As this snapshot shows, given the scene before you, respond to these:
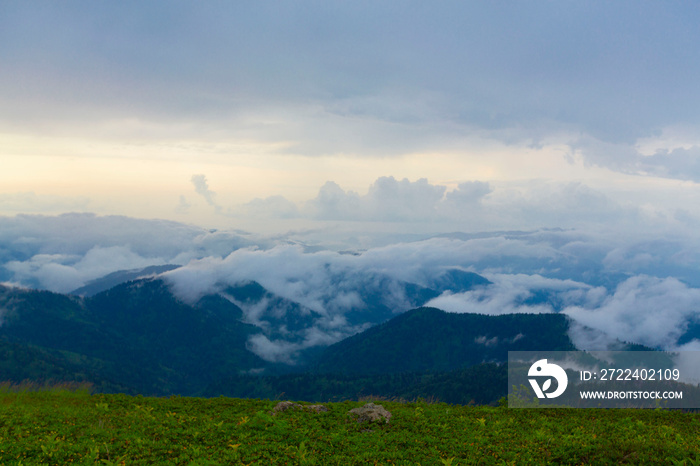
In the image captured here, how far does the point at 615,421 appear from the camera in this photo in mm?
22750

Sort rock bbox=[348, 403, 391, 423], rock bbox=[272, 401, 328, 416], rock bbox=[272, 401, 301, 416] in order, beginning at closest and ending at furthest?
rock bbox=[348, 403, 391, 423]
rock bbox=[272, 401, 301, 416]
rock bbox=[272, 401, 328, 416]

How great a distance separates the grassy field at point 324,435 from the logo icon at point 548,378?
2874mm

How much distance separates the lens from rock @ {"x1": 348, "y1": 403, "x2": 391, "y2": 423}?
2147 cm

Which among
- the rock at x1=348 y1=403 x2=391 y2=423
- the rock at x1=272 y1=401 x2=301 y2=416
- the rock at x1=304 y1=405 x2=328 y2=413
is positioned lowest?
the rock at x1=304 y1=405 x2=328 y2=413

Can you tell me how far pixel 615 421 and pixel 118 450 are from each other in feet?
72.3

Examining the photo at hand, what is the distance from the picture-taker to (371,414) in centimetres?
2184

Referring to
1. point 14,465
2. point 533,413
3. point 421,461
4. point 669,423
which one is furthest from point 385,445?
point 669,423

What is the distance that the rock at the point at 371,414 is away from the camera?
21.5 meters

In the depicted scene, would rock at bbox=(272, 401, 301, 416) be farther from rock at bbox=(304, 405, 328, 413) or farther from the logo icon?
the logo icon

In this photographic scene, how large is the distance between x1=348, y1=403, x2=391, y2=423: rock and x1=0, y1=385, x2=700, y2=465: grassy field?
1.44 ft

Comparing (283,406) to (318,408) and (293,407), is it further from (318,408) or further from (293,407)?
(318,408)

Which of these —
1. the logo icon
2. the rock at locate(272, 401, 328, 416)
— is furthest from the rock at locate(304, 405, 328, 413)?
the logo icon

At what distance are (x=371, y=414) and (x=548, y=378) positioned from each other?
13184 mm

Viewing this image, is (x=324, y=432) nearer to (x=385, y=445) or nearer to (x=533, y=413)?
(x=385, y=445)
